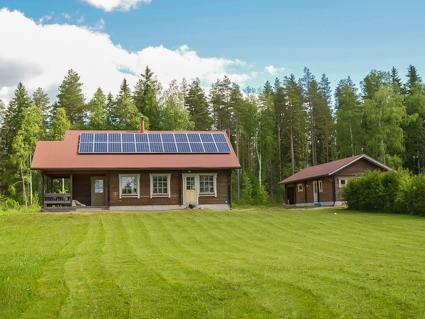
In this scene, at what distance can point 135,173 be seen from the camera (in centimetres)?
2917

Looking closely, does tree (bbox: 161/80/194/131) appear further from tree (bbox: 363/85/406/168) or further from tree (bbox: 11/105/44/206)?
tree (bbox: 363/85/406/168)

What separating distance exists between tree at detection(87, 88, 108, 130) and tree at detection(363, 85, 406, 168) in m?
27.9

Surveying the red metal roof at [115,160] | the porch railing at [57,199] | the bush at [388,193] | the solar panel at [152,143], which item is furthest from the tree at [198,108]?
the bush at [388,193]

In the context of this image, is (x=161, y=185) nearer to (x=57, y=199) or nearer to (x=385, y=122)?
(x=57, y=199)

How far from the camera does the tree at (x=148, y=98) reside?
55875 mm

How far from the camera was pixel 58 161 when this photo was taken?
2853cm

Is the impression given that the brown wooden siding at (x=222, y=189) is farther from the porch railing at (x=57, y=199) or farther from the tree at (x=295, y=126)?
the tree at (x=295, y=126)

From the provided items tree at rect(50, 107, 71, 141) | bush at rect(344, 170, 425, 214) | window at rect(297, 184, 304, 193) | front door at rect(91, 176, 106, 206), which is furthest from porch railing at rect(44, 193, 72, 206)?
tree at rect(50, 107, 71, 141)

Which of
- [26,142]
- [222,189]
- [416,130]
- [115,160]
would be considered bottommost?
[222,189]

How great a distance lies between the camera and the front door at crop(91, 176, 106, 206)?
97.9ft

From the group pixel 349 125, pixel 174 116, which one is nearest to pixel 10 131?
pixel 174 116

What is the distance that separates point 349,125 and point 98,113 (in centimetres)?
2799

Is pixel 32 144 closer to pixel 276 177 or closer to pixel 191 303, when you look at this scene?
pixel 276 177

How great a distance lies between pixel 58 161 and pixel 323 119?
132 feet
